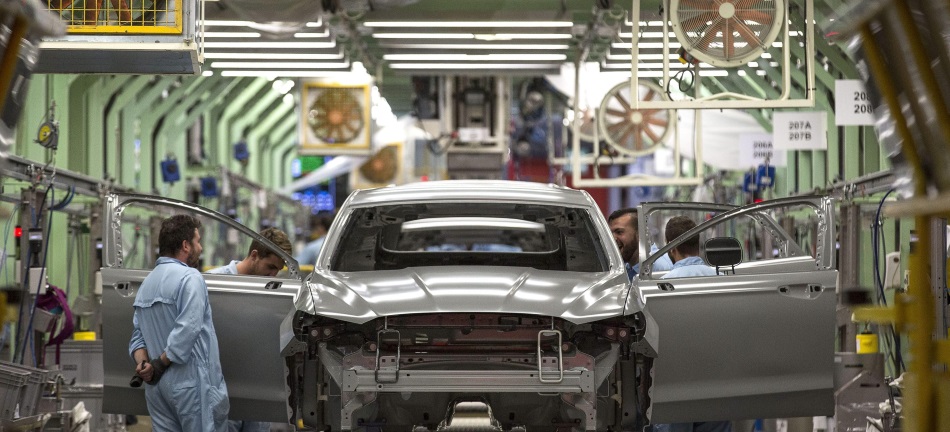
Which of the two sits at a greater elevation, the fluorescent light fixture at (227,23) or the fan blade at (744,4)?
the fluorescent light fixture at (227,23)

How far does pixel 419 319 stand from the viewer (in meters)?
5.82

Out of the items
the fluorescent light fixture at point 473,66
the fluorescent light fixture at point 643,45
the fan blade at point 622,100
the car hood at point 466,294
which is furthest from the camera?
the fluorescent light fixture at point 473,66

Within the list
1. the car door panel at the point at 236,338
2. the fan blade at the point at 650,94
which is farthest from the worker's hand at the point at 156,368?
the fan blade at the point at 650,94

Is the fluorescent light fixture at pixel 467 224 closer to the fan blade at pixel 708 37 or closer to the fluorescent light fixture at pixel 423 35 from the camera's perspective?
the fan blade at pixel 708 37

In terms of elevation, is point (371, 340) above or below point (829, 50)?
below

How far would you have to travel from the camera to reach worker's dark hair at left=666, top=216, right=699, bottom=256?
7.73 metres

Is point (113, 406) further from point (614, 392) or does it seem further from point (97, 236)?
point (97, 236)

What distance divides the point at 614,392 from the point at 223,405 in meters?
1.91

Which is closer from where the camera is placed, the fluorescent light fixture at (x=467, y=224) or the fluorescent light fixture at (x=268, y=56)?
the fluorescent light fixture at (x=467, y=224)

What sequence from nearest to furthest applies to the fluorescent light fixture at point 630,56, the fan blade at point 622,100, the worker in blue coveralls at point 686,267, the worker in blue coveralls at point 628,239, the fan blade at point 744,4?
1. the worker in blue coveralls at point 686,267
2. the worker in blue coveralls at point 628,239
3. the fan blade at point 744,4
4. the fluorescent light fixture at point 630,56
5. the fan blade at point 622,100

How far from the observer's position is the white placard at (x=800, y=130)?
12.1m

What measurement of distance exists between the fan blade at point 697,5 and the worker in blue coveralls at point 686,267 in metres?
2.00

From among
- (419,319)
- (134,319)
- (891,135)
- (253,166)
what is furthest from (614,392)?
(253,166)

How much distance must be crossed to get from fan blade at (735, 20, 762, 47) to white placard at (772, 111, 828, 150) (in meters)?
3.04
